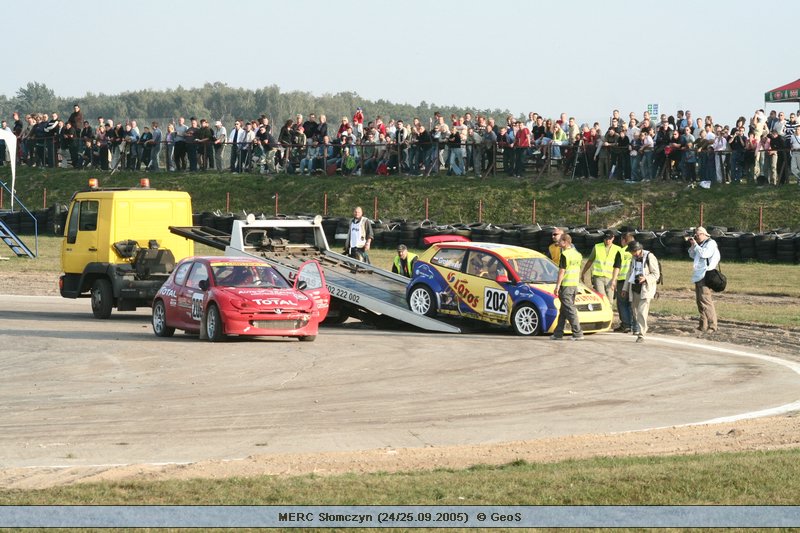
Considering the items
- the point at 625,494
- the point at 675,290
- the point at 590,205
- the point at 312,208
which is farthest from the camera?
the point at 312,208

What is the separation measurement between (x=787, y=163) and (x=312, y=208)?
16.6 m

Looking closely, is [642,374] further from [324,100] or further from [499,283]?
[324,100]

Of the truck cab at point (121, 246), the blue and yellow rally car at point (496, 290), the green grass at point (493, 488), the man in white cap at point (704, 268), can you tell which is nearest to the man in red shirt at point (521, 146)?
the truck cab at point (121, 246)

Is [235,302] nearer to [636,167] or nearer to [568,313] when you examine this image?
[568,313]

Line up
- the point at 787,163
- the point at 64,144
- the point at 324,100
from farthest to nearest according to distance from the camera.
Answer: the point at 324,100
the point at 64,144
the point at 787,163

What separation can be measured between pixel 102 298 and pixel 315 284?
183 inches

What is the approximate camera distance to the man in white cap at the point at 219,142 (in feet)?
152

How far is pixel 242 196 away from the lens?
48156 millimetres

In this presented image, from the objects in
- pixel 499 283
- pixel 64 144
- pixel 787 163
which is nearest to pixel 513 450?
pixel 499 283

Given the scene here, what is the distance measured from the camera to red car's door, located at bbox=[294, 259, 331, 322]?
854 inches

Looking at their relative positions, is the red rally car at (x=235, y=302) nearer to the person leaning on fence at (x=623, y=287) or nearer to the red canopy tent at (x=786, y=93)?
the person leaning on fence at (x=623, y=287)

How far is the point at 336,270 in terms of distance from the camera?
955 inches

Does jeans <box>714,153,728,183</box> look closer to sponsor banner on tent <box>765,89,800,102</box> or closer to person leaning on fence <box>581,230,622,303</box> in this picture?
sponsor banner on tent <box>765,89,800,102</box>

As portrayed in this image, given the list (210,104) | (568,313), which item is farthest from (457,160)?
(210,104)
